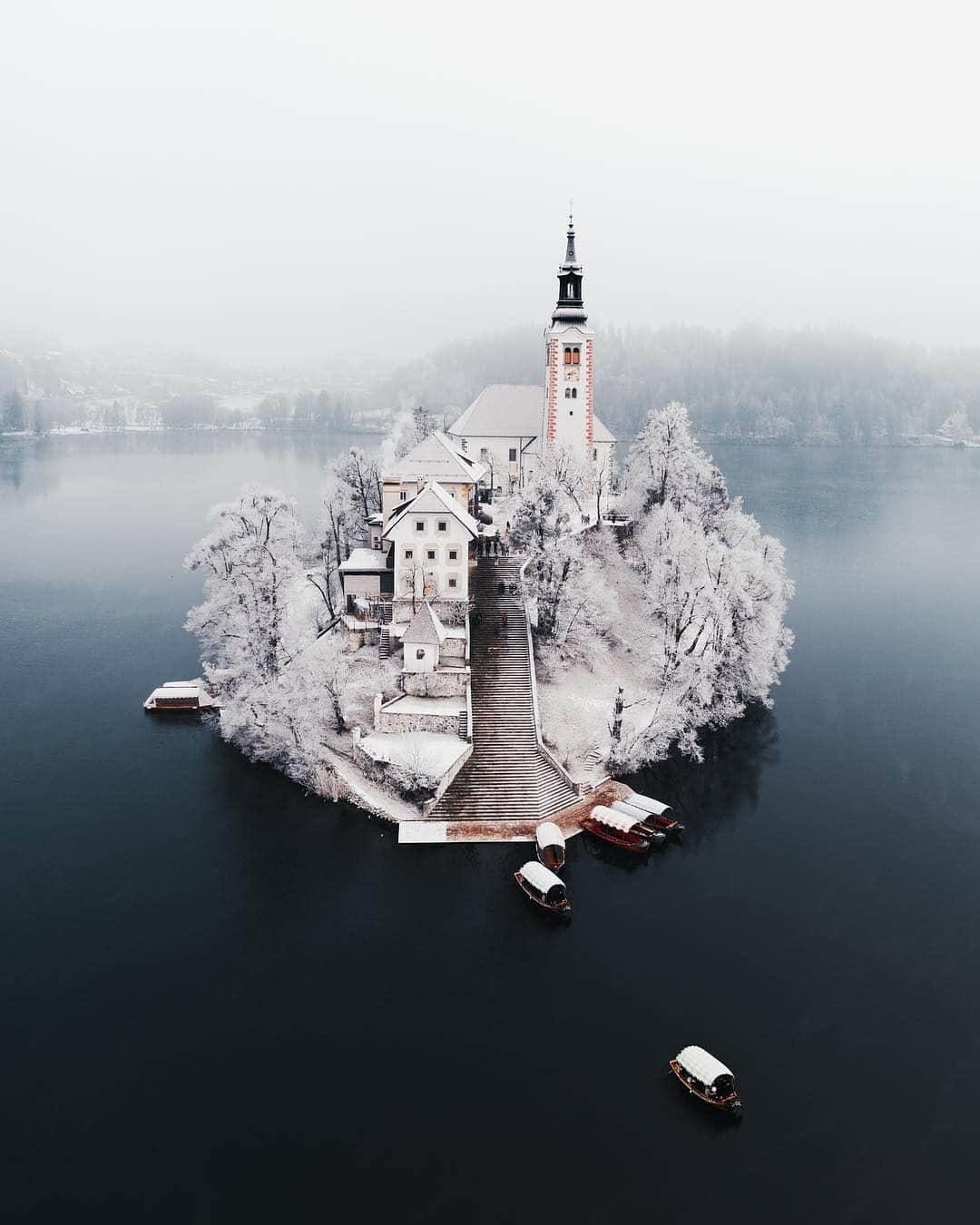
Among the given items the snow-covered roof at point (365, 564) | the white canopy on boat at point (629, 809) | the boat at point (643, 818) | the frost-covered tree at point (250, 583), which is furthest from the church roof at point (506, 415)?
the boat at point (643, 818)

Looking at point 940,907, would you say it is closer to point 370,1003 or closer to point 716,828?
point 716,828

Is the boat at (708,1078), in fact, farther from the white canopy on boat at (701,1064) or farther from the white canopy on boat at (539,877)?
the white canopy on boat at (539,877)

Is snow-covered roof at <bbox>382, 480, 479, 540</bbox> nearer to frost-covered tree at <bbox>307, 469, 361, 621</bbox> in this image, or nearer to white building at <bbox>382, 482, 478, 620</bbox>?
white building at <bbox>382, 482, 478, 620</bbox>

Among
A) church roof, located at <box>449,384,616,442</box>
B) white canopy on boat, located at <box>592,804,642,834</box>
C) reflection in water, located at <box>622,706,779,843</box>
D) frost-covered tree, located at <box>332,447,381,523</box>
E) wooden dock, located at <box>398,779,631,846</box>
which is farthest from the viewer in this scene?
church roof, located at <box>449,384,616,442</box>

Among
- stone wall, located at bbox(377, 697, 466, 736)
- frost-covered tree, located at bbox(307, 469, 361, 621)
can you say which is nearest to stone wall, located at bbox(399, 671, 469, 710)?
stone wall, located at bbox(377, 697, 466, 736)

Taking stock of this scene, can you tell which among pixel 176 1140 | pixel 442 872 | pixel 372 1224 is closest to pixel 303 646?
pixel 442 872

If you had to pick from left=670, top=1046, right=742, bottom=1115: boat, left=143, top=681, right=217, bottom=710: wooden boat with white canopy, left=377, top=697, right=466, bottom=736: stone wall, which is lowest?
left=670, top=1046, right=742, bottom=1115: boat
